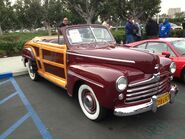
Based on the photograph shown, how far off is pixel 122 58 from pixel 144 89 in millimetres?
658

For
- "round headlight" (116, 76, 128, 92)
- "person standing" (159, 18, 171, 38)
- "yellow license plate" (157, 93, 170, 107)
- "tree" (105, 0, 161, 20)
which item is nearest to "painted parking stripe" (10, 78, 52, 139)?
"round headlight" (116, 76, 128, 92)

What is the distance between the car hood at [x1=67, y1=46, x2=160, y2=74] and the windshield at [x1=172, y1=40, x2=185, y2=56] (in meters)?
2.60

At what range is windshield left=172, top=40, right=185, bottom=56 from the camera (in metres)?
6.65

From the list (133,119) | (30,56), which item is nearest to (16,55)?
(30,56)

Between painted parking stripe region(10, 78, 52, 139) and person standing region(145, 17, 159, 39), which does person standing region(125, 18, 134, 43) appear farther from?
painted parking stripe region(10, 78, 52, 139)

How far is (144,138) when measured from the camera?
389cm

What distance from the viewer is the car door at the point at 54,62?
5476mm

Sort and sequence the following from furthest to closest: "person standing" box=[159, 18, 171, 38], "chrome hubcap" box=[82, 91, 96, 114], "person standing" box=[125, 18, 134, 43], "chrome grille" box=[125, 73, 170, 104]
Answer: "person standing" box=[159, 18, 171, 38]
"person standing" box=[125, 18, 134, 43]
"chrome hubcap" box=[82, 91, 96, 114]
"chrome grille" box=[125, 73, 170, 104]

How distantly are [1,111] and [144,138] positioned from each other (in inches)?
123

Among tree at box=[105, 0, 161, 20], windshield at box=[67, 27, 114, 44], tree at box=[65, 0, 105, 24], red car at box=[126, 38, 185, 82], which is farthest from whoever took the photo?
tree at box=[105, 0, 161, 20]

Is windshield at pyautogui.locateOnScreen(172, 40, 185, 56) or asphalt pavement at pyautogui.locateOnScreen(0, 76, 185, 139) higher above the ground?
windshield at pyautogui.locateOnScreen(172, 40, 185, 56)

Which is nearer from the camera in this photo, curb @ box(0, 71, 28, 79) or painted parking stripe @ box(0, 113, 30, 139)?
painted parking stripe @ box(0, 113, 30, 139)

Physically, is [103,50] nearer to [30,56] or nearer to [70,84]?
[70,84]

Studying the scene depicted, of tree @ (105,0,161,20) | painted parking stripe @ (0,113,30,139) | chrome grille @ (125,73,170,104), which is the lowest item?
painted parking stripe @ (0,113,30,139)
